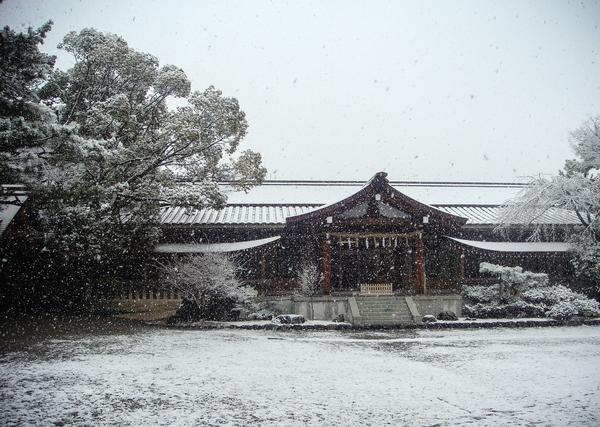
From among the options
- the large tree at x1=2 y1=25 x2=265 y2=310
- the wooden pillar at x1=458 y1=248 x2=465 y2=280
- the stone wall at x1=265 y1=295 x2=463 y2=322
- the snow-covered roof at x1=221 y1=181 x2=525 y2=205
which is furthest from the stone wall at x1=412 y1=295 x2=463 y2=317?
the large tree at x1=2 y1=25 x2=265 y2=310

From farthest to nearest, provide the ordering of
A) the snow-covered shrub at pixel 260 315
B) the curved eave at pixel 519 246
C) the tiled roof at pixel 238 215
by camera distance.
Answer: the tiled roof at pixel 238 215, the curved eave at pixel 519 246, the snow-covered shrub at pixel 260 315

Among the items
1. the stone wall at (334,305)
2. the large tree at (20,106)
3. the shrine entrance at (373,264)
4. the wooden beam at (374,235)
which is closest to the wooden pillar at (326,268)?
the stone wall at (334,305)

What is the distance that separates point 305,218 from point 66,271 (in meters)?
9.88

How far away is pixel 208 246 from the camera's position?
20922mm

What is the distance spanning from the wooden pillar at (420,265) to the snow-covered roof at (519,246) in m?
1.82

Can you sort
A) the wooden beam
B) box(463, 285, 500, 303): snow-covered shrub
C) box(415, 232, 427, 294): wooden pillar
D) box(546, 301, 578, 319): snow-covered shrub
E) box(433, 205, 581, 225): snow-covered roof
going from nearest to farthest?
box(546, 301, 578, 319): snow-covered shrub, box(463, 285, 500, 303): snow-covered shrub, box(415, 232, 427, 294): wooden pillar, the wooden beam, box(433, 205, 581, 225): snow-covered roof

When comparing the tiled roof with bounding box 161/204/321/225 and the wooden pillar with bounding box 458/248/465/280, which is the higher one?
the tiled roof with bounding box 161/204/321/225

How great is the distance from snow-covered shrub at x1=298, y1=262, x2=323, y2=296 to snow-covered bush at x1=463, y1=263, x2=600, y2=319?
21.0 feet

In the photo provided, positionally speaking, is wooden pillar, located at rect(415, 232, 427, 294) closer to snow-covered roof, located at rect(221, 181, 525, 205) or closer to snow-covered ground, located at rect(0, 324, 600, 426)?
snow-covered roof, located at rect(221, 181, 525, 205)

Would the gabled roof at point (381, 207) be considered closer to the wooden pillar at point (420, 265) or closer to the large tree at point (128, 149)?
the wooden pillar at point (420, 265)

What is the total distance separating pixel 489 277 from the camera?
2227 centimetres

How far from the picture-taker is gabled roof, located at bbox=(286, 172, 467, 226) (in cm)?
2019

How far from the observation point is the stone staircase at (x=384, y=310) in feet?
57.2

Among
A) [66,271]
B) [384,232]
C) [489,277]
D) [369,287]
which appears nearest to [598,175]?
[489,277]
